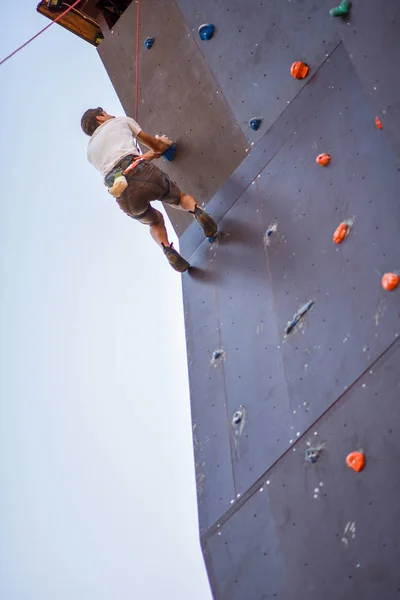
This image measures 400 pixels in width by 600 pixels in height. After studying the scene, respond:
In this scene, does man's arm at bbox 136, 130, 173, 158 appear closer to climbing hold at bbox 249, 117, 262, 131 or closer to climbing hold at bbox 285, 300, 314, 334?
climbing hold at bbox 249, 117, 262, 131

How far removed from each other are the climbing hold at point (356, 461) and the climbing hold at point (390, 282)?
706 mm

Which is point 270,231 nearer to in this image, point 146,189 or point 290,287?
point 290,287

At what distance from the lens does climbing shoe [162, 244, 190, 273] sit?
5.06 meters

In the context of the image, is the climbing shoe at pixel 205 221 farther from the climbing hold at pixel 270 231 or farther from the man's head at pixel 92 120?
the man's head at pixel 92 120

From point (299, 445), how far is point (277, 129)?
1.84 m

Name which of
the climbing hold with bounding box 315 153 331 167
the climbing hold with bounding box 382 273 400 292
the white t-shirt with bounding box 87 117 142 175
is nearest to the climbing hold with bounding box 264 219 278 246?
the climbing hold with bounding box 315 153 331 167

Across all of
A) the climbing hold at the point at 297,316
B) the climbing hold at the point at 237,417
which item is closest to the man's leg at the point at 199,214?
the climbing hold at the point at 297,316

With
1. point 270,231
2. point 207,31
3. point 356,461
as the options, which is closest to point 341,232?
point 270,231

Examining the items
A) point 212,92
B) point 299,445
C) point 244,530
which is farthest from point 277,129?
point 244,530

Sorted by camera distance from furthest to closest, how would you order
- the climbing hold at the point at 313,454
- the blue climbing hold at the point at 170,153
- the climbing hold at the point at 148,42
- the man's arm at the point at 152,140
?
the climbing hold at the point at 148,42, the blue climbing hold at the point at 170,153, the man's arm at the point at 152,140, the climbing hold at the point at 313,454

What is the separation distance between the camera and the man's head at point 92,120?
5.06 metres

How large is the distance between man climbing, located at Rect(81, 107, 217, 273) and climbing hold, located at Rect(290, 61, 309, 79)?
3.03 ft

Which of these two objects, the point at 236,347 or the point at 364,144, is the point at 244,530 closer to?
the point at 236,347

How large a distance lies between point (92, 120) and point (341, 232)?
73.3 inches
